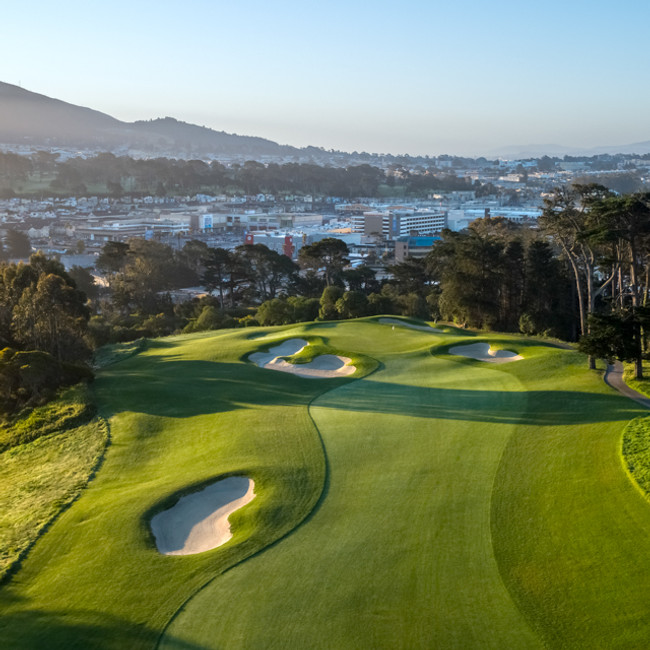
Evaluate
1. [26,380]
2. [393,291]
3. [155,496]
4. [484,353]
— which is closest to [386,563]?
[155,496]

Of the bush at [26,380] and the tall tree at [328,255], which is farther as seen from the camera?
the tall tree at [328,255]

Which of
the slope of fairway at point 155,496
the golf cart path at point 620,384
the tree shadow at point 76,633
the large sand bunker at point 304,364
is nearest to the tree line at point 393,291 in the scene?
the golf cart path at point 620,384

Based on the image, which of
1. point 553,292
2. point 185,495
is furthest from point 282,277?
point 185,495

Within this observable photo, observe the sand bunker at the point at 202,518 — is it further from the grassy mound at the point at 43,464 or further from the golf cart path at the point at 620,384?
the golf cart path at the point at 620,384

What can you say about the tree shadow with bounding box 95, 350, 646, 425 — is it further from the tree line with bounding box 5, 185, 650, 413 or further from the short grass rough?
the tree line with bounding box 5, 185, 650, 413

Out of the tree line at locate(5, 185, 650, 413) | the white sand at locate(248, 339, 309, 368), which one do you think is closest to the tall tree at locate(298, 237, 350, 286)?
the tree line at locate(5, 185, 650, 413)

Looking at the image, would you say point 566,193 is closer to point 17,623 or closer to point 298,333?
point 298,333
